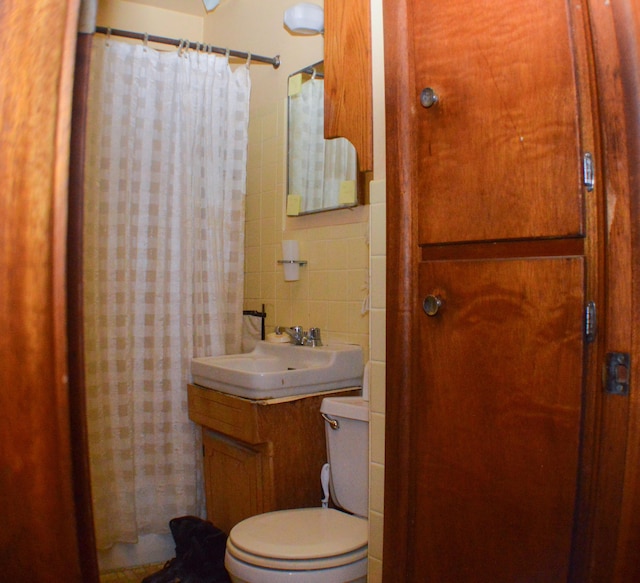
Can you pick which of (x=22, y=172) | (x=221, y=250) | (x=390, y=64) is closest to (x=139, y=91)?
(x=221, y=250)

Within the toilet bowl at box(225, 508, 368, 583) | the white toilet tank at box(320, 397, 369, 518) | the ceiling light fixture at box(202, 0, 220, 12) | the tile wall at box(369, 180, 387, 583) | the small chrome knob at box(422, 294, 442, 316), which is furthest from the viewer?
the ceiling light fixture at box(202, 0, 220, 12)

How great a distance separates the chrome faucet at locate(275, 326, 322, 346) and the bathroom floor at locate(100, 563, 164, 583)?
3.52ft

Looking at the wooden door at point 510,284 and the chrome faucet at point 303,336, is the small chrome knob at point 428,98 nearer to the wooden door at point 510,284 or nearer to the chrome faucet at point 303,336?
the wooden door at point 510,284

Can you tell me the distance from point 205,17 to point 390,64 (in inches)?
98.9

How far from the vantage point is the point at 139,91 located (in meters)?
2.42

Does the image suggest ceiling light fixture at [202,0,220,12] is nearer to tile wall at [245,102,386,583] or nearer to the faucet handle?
tile wall at [245,102,386,583]

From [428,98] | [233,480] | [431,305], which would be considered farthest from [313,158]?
[431,305]

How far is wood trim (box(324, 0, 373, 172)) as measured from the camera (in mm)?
1382

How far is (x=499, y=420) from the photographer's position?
96 centimetres

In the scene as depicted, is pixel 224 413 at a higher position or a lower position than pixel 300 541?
higher

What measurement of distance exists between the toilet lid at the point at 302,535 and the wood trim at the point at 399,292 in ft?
1.56

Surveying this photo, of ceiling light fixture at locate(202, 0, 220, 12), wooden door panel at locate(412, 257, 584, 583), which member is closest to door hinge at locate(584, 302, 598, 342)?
wooden door panel at locate(412, 257, 584, 583)

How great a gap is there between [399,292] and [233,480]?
140cm

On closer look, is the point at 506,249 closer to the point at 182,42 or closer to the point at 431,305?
the point at 431,305
